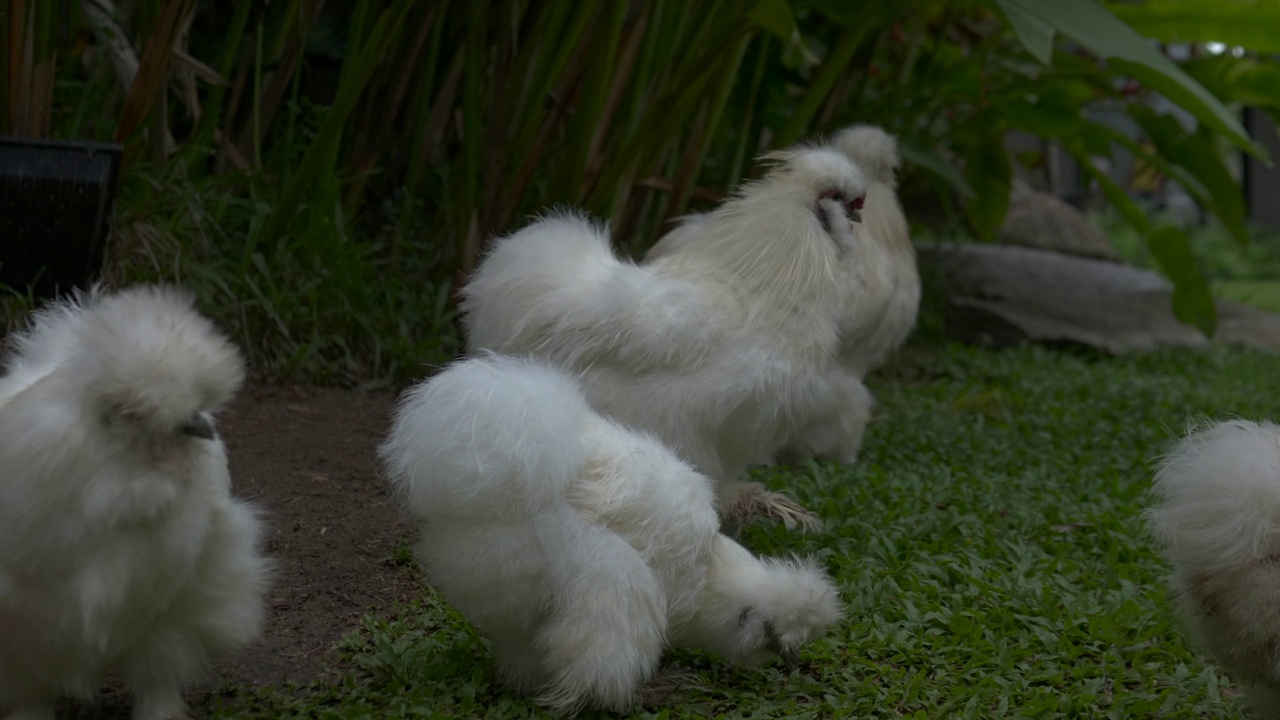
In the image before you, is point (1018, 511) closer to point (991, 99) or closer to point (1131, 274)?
point (991, 99)

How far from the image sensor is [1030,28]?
196 inches

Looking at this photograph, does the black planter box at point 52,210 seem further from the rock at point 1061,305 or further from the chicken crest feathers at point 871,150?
the rock at point 1061,305

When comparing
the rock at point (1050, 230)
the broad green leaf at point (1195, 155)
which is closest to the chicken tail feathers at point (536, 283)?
the broad green leaf at point (1195, 155)

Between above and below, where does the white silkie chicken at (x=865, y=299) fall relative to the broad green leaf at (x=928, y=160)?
below

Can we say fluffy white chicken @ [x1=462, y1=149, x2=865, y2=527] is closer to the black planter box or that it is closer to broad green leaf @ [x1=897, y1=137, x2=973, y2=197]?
the black planter box

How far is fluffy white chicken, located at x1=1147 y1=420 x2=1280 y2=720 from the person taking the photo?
281 cm

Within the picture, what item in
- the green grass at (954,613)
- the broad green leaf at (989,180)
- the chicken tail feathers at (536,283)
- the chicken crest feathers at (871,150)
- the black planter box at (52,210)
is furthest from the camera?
the broad green leaf at (989,180)

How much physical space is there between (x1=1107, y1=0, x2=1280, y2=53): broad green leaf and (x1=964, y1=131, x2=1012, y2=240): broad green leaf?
1.84m

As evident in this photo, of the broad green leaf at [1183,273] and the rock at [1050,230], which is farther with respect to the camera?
the rock at [1050,230]

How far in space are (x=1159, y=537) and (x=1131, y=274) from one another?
25.6ft

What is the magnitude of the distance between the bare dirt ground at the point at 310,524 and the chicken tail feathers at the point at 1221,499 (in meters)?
2.10

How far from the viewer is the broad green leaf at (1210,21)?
20.2ft

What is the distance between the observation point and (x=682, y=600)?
2.98 metres

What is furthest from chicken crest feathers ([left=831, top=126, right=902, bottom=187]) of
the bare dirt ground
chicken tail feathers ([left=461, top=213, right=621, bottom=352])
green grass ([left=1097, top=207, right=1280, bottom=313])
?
green grass ([left=1097, top=207, right=1280, bottom=313])
